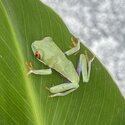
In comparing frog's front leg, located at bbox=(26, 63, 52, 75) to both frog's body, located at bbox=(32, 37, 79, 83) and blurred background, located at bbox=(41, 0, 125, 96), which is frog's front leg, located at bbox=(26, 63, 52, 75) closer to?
frog's body, located at bbox=(32, 37, 79, 83)

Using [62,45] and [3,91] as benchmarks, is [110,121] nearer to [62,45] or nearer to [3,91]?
[62,45]

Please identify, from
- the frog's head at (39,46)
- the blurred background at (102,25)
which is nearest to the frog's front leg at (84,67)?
the frog's head at (39,46)

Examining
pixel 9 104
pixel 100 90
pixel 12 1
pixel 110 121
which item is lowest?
pixel 110 121

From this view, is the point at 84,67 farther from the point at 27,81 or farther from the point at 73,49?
the point at 27,81

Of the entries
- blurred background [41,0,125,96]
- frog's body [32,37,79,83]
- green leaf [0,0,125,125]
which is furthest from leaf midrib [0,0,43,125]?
blurred background [41,0,125,96]

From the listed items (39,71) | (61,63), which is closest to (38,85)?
(39,71)

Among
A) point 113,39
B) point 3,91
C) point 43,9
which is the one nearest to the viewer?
point 3,91

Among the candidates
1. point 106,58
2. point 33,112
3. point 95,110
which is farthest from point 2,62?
point 106,58
